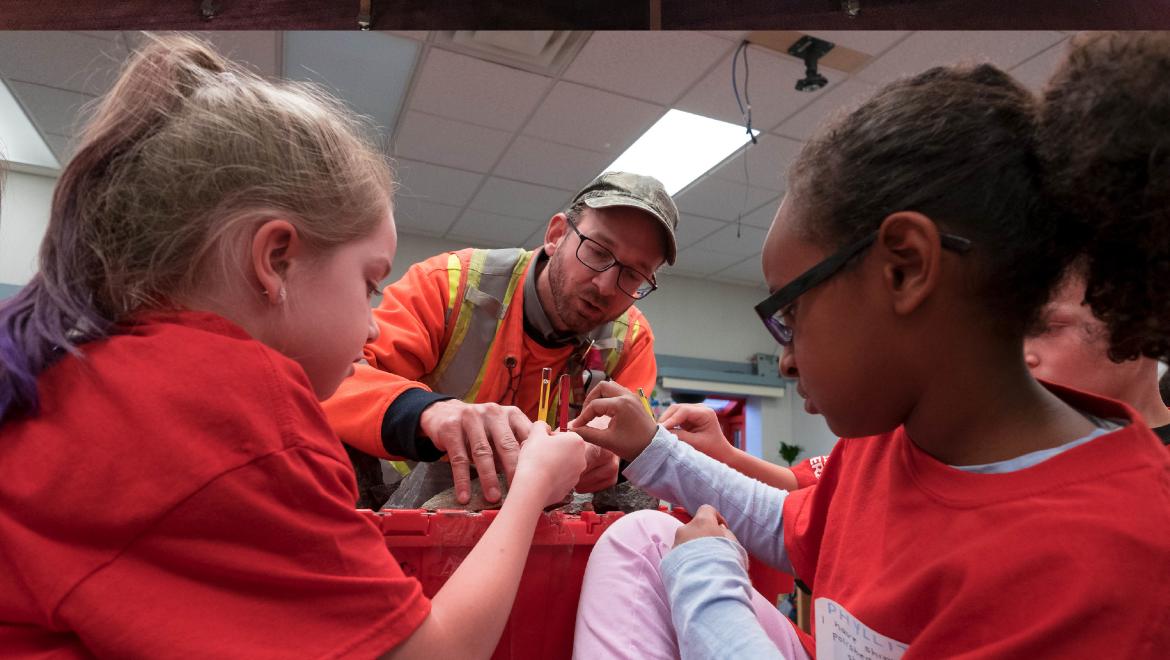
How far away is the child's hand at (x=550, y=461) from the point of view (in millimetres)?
844

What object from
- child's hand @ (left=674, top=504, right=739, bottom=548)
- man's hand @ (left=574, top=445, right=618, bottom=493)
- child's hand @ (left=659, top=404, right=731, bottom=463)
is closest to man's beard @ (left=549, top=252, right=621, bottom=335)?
child's hand @ (left=659, top=404, right=731, bottom=463)

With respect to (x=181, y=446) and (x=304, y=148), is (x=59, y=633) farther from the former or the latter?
(x=304, y=148)

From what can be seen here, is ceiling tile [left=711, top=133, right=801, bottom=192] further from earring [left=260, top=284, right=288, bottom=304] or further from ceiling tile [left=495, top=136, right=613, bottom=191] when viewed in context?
earring [left=260, top=284, right=288, bottom=304]

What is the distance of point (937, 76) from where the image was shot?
724 millimetres

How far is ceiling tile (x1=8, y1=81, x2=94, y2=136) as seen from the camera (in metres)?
3.58

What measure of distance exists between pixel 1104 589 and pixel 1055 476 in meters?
0.11

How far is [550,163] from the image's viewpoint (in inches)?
169

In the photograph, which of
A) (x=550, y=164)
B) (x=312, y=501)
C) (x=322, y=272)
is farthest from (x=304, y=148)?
(x=550, y=164)

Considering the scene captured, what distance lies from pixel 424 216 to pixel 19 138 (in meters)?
2.42

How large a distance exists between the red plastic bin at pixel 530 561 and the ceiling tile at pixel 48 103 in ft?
12.0

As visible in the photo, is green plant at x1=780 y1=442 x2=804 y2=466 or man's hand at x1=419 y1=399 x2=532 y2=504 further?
green plant at x1=780 y1=442 x2=804 y2=466

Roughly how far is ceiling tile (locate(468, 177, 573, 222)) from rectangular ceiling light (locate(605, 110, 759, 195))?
2.04ft

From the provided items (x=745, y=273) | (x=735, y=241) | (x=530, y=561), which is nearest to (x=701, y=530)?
(x=530, y=561)

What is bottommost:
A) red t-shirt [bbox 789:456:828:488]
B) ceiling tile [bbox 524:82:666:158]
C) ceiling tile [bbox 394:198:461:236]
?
red t-shirt [bbox 789:456:828:488]
